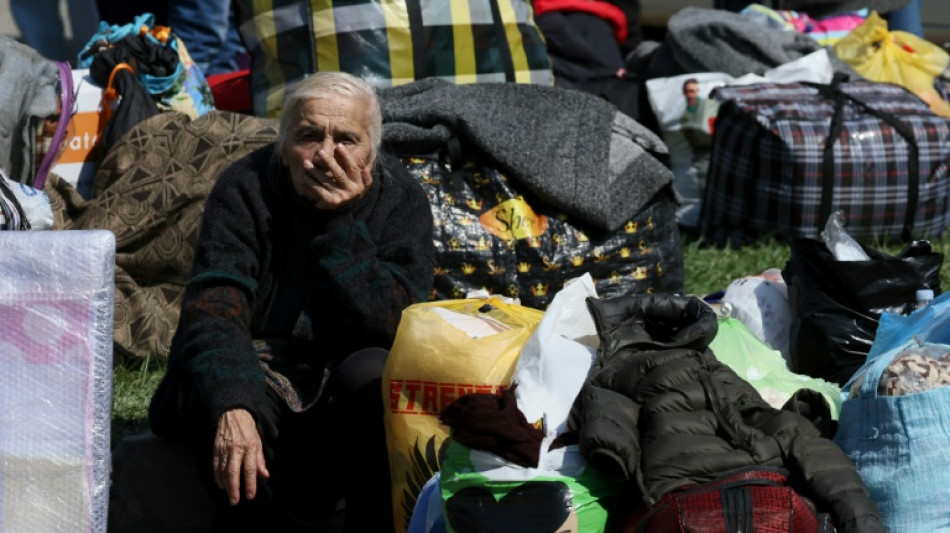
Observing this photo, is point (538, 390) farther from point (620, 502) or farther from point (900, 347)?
point (900, 347)

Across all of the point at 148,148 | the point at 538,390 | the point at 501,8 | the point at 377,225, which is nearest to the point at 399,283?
the point at 377,225

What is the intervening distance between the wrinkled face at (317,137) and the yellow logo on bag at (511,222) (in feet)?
3.25

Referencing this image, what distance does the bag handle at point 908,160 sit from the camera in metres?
4.91

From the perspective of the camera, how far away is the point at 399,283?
9.76 ft

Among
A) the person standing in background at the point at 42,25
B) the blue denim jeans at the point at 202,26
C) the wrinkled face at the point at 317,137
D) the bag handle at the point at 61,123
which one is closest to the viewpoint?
the wrinkled face at the point at 317,137

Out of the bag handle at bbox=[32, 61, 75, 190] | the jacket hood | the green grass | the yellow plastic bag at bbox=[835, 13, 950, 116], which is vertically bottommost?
the green grass

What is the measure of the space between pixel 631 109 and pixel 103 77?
→ 2240 mm

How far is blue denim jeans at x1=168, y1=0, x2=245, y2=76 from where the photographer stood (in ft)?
18.7

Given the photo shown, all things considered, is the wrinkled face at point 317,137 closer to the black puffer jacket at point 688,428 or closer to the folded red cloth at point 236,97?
the black puffer jacket at point 688,428

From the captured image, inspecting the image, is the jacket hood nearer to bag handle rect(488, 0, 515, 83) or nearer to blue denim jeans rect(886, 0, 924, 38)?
bag handle rect(488, 0, 515, 83)

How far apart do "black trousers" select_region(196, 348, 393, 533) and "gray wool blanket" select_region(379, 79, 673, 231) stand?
1133 mm

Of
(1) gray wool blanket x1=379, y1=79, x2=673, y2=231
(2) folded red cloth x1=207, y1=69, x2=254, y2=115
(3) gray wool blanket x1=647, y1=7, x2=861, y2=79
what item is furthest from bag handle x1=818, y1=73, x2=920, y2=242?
(2) folded red cloth x1=207, y1=69, x2=254, y2=115

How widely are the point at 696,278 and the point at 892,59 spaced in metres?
1.87

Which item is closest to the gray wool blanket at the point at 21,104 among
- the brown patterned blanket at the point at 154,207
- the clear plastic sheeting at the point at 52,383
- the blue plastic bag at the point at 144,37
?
the brown patterned blanket at the point at 154,207
